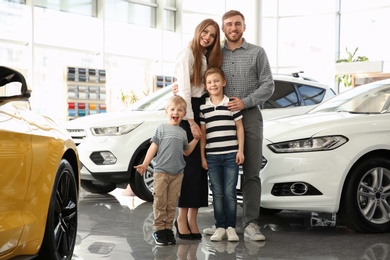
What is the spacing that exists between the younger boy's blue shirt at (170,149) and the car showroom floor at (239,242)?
63 centimetres

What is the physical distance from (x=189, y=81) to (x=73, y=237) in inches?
70.0

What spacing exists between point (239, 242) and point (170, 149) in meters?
0.97

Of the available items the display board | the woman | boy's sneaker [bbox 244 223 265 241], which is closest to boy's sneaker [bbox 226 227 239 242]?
boy's sneaker [bbox 244 223 265 241]

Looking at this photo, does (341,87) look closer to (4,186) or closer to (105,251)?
(105,251)

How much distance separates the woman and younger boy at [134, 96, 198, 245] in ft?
0.46

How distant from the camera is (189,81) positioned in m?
5.50

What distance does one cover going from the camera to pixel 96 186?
30.1ft

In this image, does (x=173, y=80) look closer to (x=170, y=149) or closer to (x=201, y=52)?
(x=201, y=52)

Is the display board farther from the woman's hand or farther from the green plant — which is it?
the woman's hand

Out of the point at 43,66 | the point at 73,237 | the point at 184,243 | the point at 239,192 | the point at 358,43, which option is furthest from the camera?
the point at 358,43

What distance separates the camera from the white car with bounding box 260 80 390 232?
5703mm

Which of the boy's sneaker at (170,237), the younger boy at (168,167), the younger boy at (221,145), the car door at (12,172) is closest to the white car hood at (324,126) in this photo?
the younger boy at (221,145)

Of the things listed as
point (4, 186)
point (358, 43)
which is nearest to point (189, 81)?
point (4, 186)

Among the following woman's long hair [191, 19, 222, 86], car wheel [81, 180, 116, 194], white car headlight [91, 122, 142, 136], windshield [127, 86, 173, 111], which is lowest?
car wheel [81, 180, 116, 194]
